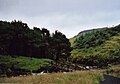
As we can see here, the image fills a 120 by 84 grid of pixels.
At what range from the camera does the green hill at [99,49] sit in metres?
65.4

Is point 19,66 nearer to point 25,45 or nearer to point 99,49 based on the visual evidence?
point 25,45

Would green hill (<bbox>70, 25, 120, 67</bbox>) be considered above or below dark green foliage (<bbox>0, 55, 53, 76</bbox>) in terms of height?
above

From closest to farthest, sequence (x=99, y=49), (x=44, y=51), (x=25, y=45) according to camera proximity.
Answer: (x=25, y=45), (x=44, y=51), (x=99, y=49)

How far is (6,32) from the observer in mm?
47812

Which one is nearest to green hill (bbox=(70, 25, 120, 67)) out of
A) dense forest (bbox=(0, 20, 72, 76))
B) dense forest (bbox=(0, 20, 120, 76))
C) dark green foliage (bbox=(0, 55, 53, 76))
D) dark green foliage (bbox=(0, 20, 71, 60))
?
dense forest (bbox=(0, 20, 120, 76))

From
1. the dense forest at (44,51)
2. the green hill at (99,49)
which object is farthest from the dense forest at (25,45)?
the green hill at (99,49)

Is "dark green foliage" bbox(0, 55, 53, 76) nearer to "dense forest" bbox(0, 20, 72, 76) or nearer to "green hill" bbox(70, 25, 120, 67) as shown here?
"dense forest" bbox(0, 20, 72, 76)

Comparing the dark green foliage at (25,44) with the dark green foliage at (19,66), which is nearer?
the dark green foliage at (19,66)

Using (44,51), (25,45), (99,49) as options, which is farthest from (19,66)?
(99,49)

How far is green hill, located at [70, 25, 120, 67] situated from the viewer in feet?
215

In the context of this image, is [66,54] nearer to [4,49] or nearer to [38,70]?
[4,49]

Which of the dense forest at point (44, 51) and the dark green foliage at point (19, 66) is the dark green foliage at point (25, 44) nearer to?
the dense forest at point (44, 51)

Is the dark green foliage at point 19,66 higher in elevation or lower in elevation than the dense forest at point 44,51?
lower

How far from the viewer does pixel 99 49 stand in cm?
7644
